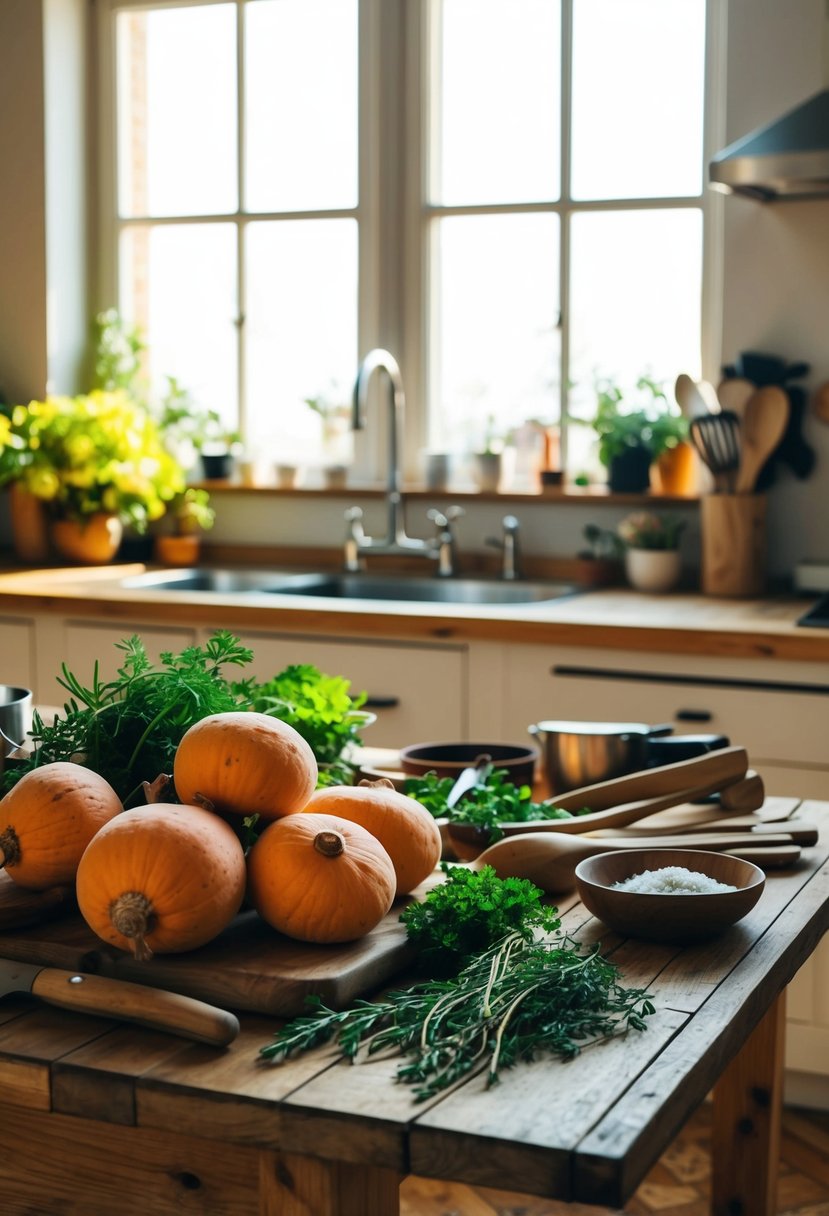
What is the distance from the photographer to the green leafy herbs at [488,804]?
1.38 m

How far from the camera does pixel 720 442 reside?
3229 mm

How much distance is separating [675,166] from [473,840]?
2.61 meters

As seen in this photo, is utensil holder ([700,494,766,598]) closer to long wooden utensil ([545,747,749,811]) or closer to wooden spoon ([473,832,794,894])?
long wooden utensil ([545,747,749,811])

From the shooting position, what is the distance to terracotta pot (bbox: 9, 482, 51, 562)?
156 inches

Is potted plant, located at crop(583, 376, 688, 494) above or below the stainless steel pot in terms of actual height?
above

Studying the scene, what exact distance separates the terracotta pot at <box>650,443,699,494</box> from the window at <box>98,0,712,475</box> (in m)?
0.21

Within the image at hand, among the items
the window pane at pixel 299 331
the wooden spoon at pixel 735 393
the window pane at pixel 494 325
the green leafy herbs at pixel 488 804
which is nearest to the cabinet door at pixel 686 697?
the wooden spoon at pixel 735 393

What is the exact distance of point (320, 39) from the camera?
153 inches

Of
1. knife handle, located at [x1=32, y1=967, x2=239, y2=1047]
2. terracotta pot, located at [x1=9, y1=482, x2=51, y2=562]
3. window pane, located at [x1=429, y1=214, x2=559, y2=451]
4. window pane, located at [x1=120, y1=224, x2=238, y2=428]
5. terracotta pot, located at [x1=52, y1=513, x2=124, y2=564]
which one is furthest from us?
window pane, located at [x1=120, y1=224, x2=238, y2=428]

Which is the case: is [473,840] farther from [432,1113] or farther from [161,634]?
[161,634]

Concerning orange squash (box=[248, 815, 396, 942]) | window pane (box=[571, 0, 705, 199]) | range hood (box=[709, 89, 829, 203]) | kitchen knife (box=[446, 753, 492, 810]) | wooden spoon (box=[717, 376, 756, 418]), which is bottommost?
kitchen knife (box=[446, 753, 492, 810])

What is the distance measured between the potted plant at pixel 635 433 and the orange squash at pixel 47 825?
2563mm

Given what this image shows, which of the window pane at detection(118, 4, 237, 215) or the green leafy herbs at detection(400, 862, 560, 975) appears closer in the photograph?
the green leafy herbs at detection(400, 862, 560, 975)

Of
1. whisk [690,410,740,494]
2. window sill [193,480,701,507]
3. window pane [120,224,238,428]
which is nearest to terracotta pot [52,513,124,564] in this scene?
window sill [193,480,701,507]
